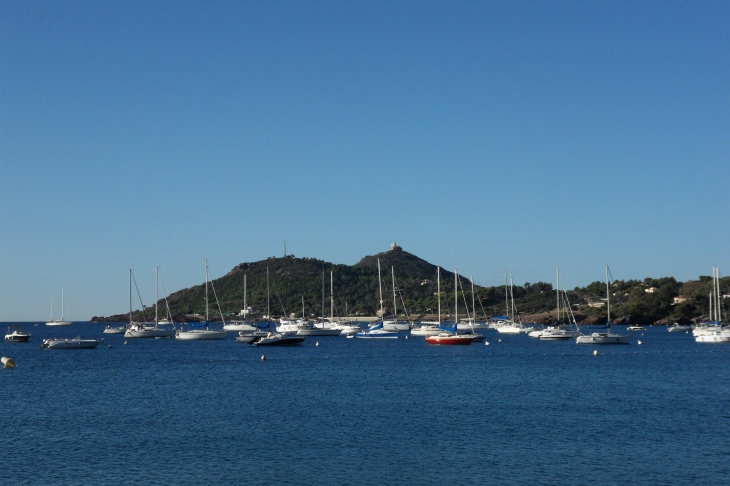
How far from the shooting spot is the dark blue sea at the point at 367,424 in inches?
1044

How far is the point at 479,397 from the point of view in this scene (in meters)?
45.0

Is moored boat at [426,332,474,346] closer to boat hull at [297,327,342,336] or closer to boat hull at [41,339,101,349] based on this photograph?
boat hull at [297,327,342,336]

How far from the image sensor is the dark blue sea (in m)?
26.5

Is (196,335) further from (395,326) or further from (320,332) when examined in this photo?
(395,326)

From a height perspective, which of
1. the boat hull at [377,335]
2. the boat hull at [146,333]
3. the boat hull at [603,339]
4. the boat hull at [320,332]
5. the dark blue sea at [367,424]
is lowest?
the dark blue sea at [367,424]

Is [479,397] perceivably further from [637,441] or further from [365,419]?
[637,441]

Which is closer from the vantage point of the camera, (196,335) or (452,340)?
(452,340)

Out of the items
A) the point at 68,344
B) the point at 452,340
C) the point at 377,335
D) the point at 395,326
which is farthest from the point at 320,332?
the point at 68,344

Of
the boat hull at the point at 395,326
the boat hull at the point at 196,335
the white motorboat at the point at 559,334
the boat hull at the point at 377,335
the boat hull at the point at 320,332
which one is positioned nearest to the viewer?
the white motorboat at the point at 559,334

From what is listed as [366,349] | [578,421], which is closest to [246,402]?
[578,421]

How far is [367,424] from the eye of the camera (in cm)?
3547

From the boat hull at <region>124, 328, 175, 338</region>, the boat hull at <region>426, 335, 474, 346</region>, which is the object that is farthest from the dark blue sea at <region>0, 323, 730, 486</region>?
the boat hull at <region>124, 328, 175, 338</region>

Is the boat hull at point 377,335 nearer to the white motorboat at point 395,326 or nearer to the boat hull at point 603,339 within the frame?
the white motorboat at point 395,326

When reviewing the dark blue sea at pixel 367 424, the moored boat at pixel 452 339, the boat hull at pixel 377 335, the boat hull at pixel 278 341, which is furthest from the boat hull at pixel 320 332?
the dark blue sea at pixel 367 424
